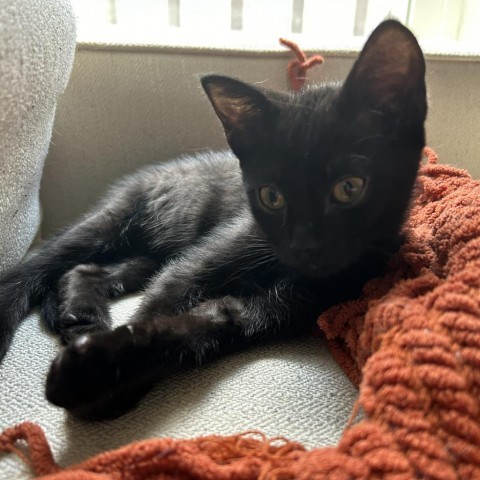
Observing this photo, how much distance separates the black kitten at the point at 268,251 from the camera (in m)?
0.73

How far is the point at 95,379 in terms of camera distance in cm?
67

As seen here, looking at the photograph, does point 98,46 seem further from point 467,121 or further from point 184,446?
point 184,446

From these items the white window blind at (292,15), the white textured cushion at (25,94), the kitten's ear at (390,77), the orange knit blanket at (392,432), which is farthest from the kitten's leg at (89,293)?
the white window blind at (292,15)

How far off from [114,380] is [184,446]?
0.15 metres

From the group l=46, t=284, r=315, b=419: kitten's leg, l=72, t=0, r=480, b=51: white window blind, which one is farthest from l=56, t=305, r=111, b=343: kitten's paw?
l=72, t=0, r=480, b=51: white window blind

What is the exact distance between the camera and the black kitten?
0.73 m

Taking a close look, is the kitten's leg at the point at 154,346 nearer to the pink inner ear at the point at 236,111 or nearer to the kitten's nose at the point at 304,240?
the kitten's nose at the point at 304,240

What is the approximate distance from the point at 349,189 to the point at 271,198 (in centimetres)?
15

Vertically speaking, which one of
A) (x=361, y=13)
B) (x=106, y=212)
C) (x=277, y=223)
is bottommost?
(x=106, y=212)

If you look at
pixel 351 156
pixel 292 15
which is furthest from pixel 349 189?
pixel 292 15

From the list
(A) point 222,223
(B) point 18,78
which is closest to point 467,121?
(A) point 222,223

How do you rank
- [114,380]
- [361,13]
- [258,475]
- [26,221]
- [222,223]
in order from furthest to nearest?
[361,13] < [222,223] < [26,221] < [114,380] < [258,475]

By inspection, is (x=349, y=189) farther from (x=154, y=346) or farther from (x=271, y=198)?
(x=154, y=346)

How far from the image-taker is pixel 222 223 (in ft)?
3.96
